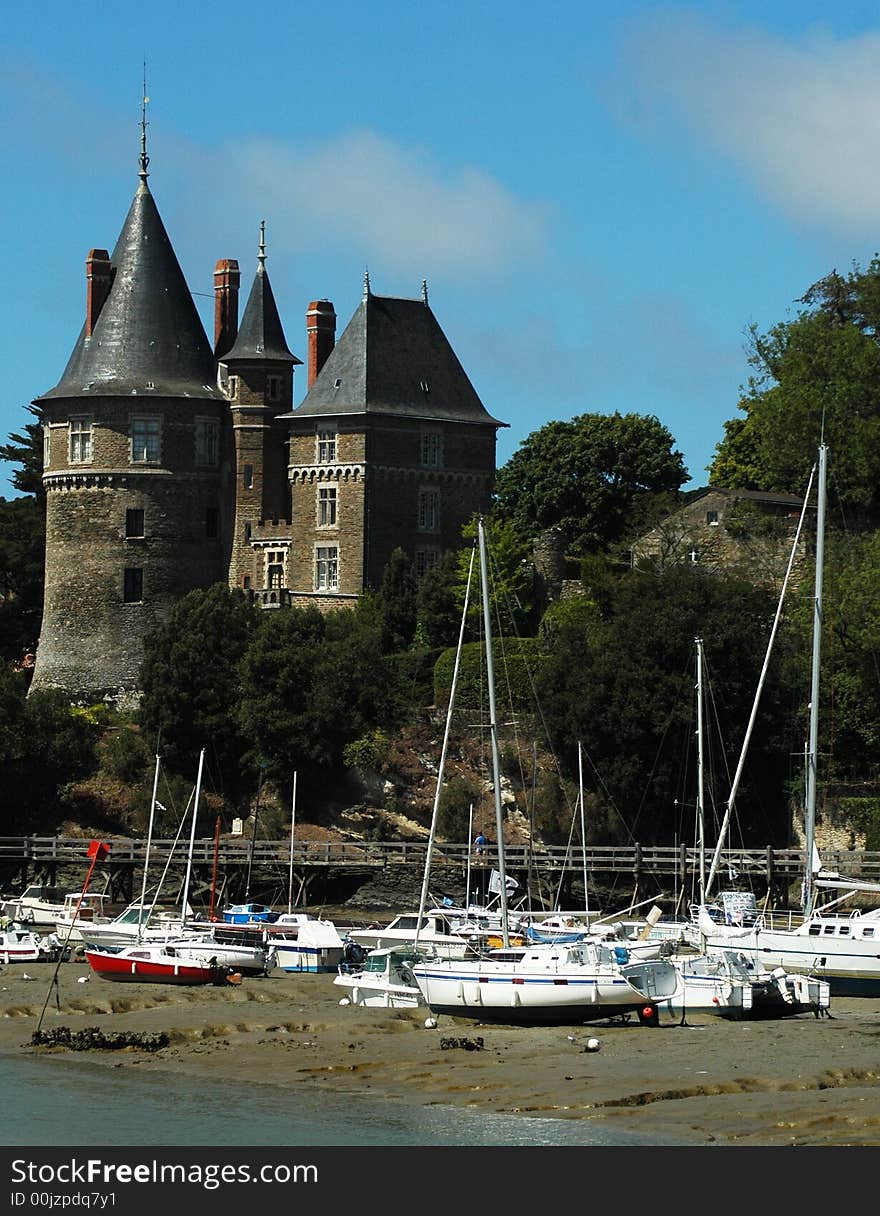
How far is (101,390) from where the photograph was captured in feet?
284

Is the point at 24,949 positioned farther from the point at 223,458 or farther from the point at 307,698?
the point at 223,458

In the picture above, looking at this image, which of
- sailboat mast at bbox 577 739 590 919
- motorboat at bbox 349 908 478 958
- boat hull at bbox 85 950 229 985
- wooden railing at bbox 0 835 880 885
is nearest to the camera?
motorboat at bbox 349 908 478 958

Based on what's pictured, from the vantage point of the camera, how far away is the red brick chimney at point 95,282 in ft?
289

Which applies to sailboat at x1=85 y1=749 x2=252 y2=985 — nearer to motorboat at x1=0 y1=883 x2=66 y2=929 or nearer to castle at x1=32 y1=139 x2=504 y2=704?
motorboat at x1=0 y1=883 x2=66 y2=929

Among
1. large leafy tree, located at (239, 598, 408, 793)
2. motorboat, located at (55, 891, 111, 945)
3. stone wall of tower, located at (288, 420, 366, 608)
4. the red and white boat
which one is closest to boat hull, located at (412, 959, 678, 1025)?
the red and white boat

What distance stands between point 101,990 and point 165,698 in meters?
29.8

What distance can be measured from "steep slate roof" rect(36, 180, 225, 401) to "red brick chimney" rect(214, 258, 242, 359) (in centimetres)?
263

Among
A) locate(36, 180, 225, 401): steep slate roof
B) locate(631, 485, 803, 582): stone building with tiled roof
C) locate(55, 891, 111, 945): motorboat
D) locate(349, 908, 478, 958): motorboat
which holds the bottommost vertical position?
locate(55, 891, 111, 945): motorboat

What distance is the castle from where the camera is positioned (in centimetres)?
8569

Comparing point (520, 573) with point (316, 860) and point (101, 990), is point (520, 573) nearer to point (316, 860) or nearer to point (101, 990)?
point (316, 860)

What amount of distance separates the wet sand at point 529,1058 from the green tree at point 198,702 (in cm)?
2908

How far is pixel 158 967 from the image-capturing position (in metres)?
48.6

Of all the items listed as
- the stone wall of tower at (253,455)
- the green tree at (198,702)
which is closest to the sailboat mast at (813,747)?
the green tree at (198,702)
